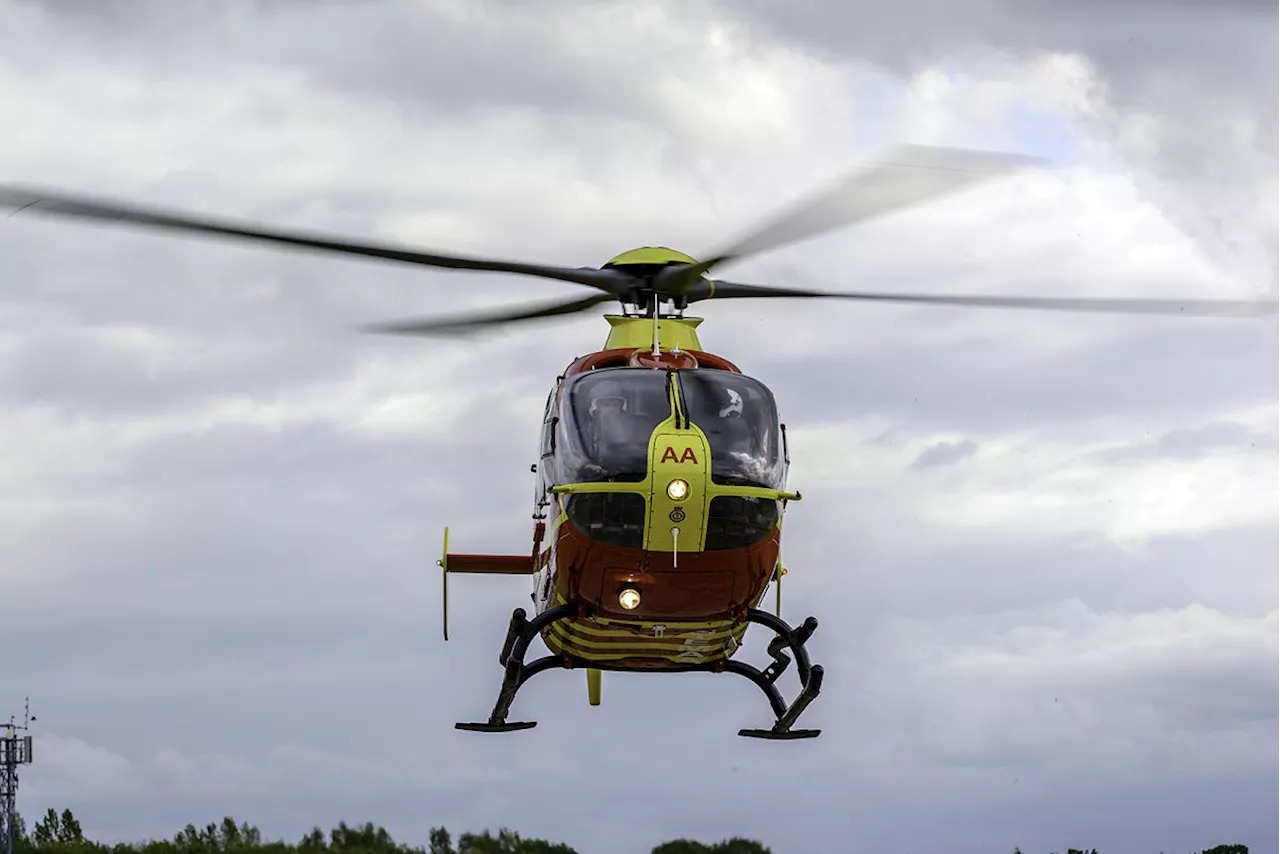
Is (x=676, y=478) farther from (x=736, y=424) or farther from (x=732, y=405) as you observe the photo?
(x=732, y=405)

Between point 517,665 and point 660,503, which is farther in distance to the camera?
point 517,665

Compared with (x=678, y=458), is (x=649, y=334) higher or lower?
higher

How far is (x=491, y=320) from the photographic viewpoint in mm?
23625

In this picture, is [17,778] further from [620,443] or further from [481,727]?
[620,443]

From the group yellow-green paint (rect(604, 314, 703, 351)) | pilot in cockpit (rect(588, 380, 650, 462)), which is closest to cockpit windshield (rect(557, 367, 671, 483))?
pilot in cockpit (rect(588, 380, 650, 462))

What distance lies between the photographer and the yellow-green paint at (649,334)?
22.4m

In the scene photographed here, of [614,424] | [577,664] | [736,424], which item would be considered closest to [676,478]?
[614,424]

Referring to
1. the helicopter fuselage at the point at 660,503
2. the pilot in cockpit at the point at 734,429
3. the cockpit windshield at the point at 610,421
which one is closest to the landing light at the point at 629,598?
the helicopter fuselage at the point at 660,503

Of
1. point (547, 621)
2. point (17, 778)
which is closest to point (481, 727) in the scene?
point (547, 621)

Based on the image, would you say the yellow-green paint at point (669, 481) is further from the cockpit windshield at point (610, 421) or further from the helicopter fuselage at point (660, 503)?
the cockpit windshield at point (610, 421)

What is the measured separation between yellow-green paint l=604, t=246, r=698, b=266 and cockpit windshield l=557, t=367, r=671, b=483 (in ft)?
9.24

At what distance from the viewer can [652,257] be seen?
22.6 metres

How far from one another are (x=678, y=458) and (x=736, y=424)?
1.08 meters

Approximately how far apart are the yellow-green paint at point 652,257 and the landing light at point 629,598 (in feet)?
17.2
